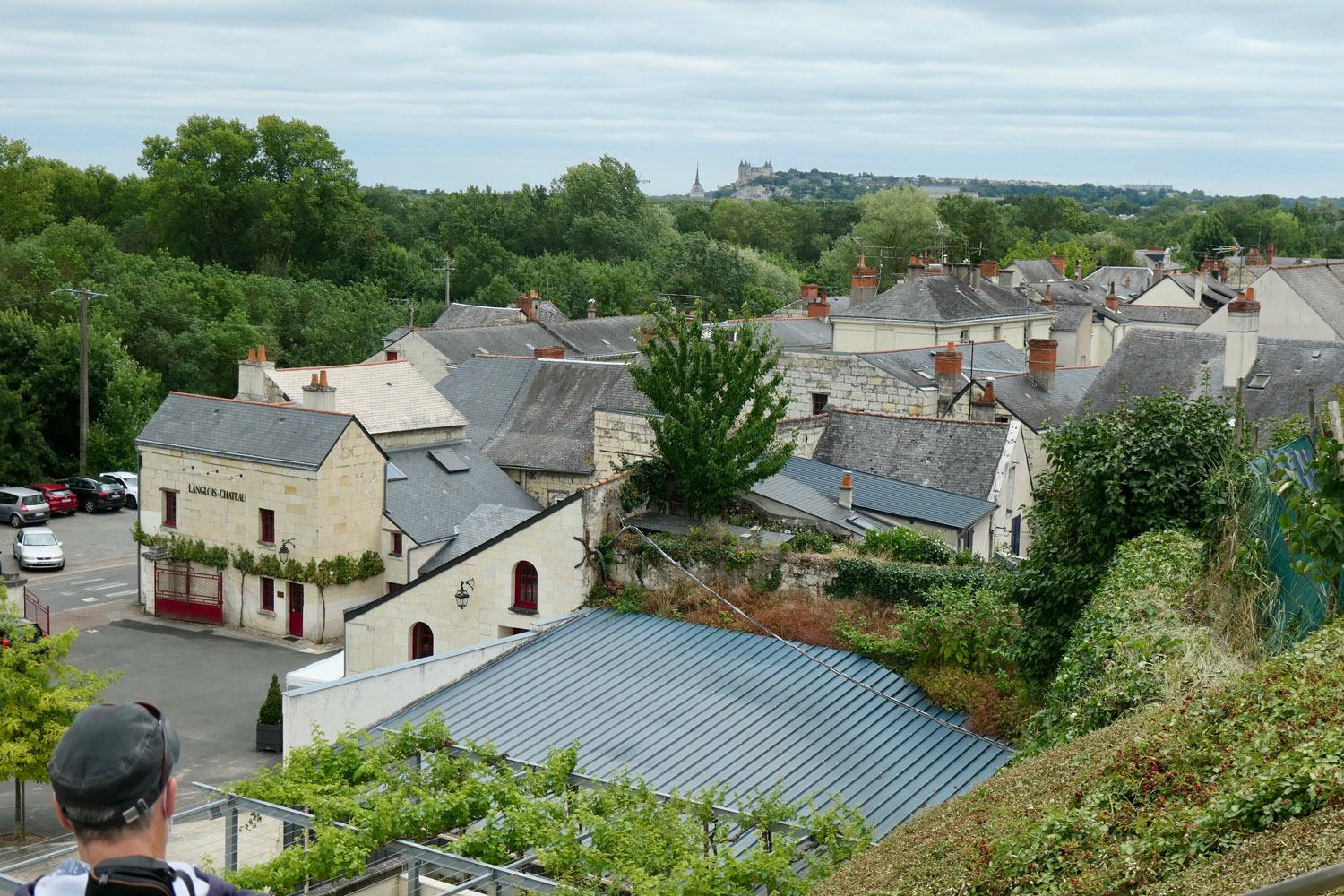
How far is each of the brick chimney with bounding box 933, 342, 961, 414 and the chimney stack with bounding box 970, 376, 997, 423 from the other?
629 mm

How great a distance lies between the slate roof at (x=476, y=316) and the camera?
62594mm

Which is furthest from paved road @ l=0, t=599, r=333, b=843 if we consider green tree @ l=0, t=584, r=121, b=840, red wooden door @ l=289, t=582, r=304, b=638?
green tree @ l=0, t=584, r=121, b=840

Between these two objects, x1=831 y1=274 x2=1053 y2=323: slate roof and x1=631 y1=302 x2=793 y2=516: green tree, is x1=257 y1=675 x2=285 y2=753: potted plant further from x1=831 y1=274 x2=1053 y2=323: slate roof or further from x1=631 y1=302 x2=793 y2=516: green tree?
x1=831 y1=274 x2=1053 y2=323: slate roof

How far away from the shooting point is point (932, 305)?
46.0m

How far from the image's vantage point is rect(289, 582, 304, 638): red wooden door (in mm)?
30734

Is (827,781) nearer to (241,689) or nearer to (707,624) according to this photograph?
(707,624)

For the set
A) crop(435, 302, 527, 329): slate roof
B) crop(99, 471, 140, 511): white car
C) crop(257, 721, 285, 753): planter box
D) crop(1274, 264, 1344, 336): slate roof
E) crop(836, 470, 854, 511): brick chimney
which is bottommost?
crop(257, 721, 285, 753): planter box

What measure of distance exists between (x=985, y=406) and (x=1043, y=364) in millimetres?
5329

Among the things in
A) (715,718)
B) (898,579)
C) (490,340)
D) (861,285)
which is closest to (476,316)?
(490,340)

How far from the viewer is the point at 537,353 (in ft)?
147

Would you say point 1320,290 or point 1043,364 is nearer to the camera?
point 1043,364

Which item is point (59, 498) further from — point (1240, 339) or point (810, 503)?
point (1240, 339)

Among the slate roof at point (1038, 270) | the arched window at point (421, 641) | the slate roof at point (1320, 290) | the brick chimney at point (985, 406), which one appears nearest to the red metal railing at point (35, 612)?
the arched window at point (421, 641)

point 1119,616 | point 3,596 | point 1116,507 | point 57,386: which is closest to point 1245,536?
point 1119,616
